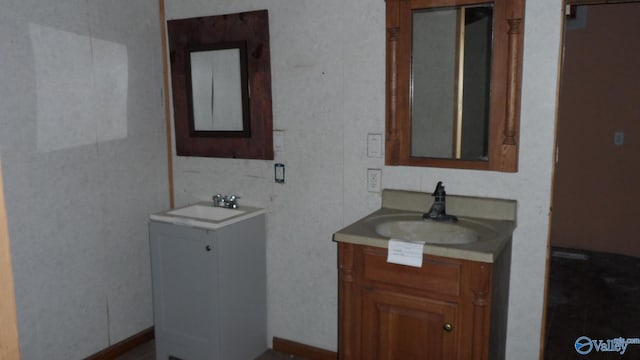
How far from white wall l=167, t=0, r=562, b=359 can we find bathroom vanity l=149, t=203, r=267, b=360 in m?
0.16

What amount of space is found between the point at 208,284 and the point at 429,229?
110 cm

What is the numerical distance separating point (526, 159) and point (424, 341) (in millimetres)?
885

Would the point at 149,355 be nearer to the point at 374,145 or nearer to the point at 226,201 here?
the point at 226,201

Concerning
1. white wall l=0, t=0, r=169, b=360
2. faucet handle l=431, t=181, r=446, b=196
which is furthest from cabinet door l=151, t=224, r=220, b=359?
faucet handle l=431, t=181, r=446, b=196

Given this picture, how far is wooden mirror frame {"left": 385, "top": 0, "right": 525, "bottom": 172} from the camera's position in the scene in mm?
2061

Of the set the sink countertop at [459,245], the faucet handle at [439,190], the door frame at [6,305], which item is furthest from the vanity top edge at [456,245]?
the door frame at [6,305]

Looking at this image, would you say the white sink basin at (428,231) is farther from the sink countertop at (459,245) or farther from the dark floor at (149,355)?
the dark floor at (149,355)

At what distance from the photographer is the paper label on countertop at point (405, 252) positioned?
5.90ft

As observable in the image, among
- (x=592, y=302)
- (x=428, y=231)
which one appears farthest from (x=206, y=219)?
(x=592, y=302)

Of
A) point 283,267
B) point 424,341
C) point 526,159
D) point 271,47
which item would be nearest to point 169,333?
point 283,267

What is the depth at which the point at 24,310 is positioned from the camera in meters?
2.28

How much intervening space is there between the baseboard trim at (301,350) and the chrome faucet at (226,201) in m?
0.79

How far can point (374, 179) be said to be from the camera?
2432mm

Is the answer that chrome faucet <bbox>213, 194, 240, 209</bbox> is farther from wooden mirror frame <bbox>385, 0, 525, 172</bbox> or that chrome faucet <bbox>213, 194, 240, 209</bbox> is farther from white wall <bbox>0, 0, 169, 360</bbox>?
wooden mirror frame <bbox>385, 0, 525, 172</bbox>
